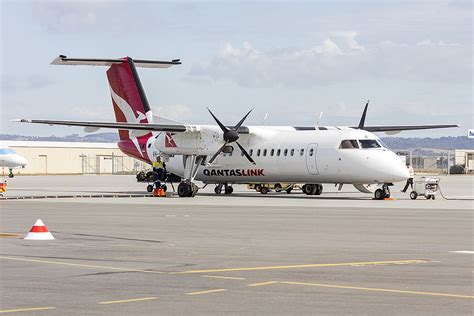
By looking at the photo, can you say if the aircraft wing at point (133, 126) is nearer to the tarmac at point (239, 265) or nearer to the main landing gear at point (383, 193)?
the main landing gear at point (383, 193)

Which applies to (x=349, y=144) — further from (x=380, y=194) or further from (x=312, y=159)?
(x=380, y=194)

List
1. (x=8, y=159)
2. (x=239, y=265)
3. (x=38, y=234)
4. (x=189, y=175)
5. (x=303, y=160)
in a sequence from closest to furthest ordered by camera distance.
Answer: (x=239, y=265) → (x=38, y=234) → (x=303, y=160) → (x=189, y=175) → (x=8, y=159)

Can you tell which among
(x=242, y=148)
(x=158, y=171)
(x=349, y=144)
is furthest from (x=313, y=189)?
(x=158, y=171)

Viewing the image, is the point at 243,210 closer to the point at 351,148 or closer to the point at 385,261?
the point at 351,148

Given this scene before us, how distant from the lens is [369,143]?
41875 millimetres

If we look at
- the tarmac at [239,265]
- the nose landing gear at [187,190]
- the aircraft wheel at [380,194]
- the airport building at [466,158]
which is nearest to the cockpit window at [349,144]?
the aircraft wheel at [380,194]

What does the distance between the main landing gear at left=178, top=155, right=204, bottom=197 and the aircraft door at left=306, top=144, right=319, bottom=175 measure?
242 inches

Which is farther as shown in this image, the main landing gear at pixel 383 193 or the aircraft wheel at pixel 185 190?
the aircraft wheel at pixel 185 190

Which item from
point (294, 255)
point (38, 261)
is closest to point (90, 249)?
point (38, 261)

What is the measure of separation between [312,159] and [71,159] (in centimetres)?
8300

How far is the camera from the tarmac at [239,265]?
35.5ft

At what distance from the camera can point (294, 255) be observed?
1661cm

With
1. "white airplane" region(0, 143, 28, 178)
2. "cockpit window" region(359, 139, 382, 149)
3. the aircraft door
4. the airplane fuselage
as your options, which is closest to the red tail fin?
the airplane fuselage

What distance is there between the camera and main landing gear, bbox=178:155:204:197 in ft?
149
